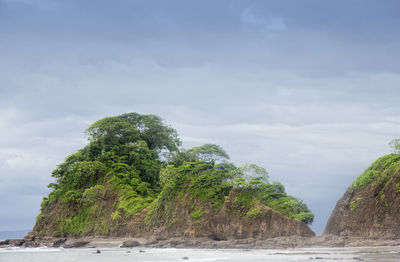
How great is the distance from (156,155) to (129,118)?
6958 millimetres

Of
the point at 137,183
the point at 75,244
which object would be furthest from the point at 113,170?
the point at 75,244

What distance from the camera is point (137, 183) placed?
55.1 meters

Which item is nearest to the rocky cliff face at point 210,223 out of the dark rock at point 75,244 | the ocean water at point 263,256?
the dark rock at point 75,244

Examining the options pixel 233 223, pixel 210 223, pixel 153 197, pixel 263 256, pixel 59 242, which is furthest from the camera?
pixel 153 197

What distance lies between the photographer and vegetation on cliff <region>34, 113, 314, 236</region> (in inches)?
1746

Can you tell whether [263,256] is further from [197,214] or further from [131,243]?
[131,243]

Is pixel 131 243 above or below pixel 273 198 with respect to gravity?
below

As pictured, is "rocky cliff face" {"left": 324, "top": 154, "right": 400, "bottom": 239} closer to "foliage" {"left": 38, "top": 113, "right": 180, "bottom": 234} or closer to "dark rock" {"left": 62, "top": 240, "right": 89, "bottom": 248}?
"foliage" {"left": 38, "top": 113, "right": 180, "bottom": 234}

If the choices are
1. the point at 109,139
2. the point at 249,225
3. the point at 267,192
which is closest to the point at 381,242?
the point at 249,225

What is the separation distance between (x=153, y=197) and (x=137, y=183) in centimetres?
260

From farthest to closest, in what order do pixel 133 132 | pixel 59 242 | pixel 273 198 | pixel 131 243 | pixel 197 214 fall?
pixel 133 132
pixel 59 242
pixel 273 198
pixel 131 243
pixel 197 214

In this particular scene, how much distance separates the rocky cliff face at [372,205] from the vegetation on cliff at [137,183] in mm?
8058

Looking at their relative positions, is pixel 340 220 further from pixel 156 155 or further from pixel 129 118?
pixel 129 118

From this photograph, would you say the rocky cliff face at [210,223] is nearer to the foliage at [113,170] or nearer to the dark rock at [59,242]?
the foliage at [113,170]
